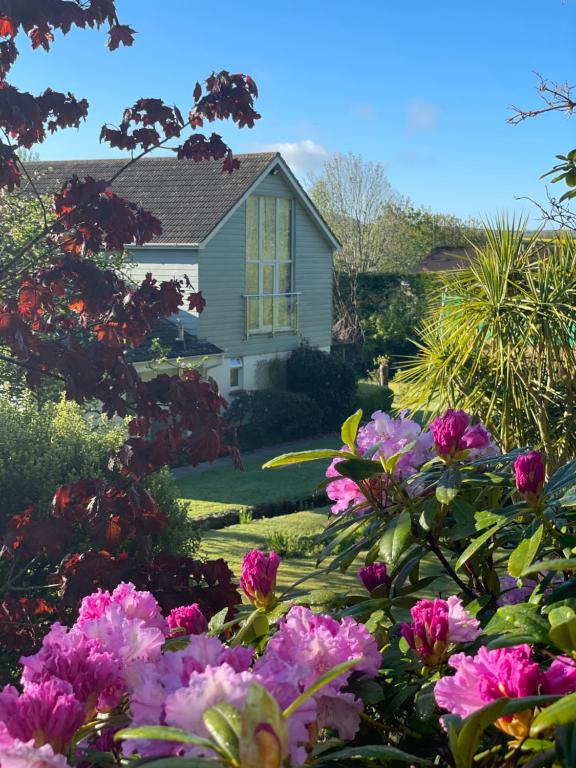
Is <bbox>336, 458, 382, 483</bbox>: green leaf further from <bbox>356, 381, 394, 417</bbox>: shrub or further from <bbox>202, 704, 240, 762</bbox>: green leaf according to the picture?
<bbox>356, 381, 394, 417</bbox>: shrub

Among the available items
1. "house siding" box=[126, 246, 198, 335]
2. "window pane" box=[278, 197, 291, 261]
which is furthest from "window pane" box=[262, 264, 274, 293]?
"house siding" box=[126, 246, 198, 335]

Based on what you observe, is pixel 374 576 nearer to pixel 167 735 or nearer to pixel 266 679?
pixel 266 679

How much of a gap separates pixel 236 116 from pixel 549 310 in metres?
3.79

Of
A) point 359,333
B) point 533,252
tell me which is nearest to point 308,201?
point 359,333

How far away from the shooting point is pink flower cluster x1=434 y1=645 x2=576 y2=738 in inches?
48.1

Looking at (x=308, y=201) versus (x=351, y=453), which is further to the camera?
(x=308, y=201)

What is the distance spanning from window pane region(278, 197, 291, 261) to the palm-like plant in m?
13.9

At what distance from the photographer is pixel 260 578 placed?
6.30 ft

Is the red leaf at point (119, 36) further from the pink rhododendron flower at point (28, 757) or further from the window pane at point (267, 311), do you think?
the window pane at point (267, 311)

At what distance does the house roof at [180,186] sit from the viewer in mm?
19359

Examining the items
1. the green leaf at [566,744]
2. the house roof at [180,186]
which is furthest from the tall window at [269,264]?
the green leaf at [566,744]

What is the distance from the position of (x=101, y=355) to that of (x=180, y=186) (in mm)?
17557

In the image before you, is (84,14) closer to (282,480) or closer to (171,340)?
(282,480)

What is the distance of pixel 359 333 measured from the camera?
3019 centimetres
